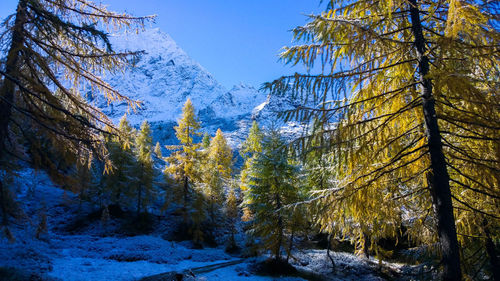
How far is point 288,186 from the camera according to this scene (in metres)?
16.6

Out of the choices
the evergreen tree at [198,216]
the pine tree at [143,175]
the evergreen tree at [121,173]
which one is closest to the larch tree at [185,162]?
the evergreen tree at [198,216]

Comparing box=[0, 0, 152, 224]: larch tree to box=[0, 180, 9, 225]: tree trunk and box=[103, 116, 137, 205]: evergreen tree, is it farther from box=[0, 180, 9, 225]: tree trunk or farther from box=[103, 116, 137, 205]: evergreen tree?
box=[103, 116, 137, 205]: evergreen tree

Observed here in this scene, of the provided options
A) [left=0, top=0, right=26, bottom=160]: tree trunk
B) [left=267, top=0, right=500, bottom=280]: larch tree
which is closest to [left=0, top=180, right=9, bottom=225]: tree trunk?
[left=0, top=0, right=26, bottom=160]: tree trunk

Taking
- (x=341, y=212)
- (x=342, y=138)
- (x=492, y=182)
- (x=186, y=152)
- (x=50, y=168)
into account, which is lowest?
(x=341, y=212)

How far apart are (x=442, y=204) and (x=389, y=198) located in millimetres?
1192

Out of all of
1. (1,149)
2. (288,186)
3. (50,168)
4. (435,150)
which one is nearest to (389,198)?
(435,150)

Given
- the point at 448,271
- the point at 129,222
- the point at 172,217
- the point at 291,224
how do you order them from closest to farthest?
1. the point at 448,271
2. the point at 291,224
3. the point at 129,222
4. the point at 172,217

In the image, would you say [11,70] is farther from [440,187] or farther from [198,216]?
[198,216]

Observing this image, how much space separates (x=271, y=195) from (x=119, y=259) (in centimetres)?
1122

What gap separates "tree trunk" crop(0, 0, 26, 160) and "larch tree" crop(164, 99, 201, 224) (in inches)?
790

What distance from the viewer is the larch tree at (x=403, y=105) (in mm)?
3904

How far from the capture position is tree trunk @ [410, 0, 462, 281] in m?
3.87

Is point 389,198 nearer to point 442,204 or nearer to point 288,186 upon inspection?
point 442,204

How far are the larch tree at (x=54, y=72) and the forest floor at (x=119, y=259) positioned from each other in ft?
7.59
